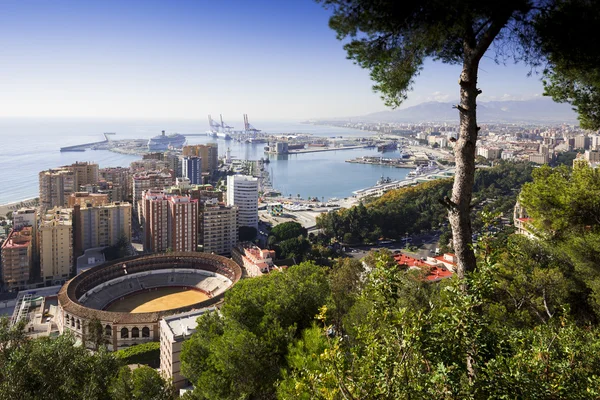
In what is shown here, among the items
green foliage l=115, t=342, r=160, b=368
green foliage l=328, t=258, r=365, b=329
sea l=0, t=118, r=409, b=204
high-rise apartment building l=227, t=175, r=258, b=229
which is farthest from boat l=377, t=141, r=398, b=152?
green foliage l=115, t=342, r=160, b=368

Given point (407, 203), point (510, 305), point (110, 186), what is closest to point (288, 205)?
point (407, 203)

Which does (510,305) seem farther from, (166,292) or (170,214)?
(170,214)

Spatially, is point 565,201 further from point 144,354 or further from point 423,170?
point 423,170

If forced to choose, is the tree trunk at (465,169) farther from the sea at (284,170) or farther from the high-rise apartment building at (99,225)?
the sea at (284,170)

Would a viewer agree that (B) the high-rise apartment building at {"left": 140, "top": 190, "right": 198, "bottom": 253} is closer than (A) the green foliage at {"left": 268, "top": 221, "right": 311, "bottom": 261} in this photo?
No

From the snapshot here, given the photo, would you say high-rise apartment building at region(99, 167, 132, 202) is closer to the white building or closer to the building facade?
the building facade

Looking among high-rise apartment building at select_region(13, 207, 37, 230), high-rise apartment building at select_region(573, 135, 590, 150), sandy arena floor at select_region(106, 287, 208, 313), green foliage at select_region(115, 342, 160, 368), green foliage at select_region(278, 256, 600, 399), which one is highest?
high-rise apartment building at select_region(573, 135, 590, 150)

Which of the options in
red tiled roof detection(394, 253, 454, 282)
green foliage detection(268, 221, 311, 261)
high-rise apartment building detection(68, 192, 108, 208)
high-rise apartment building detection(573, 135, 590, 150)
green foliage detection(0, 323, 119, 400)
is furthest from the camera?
high-rise apartment building detection(573, 135, 590, 150)

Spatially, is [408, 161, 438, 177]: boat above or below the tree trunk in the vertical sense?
below
